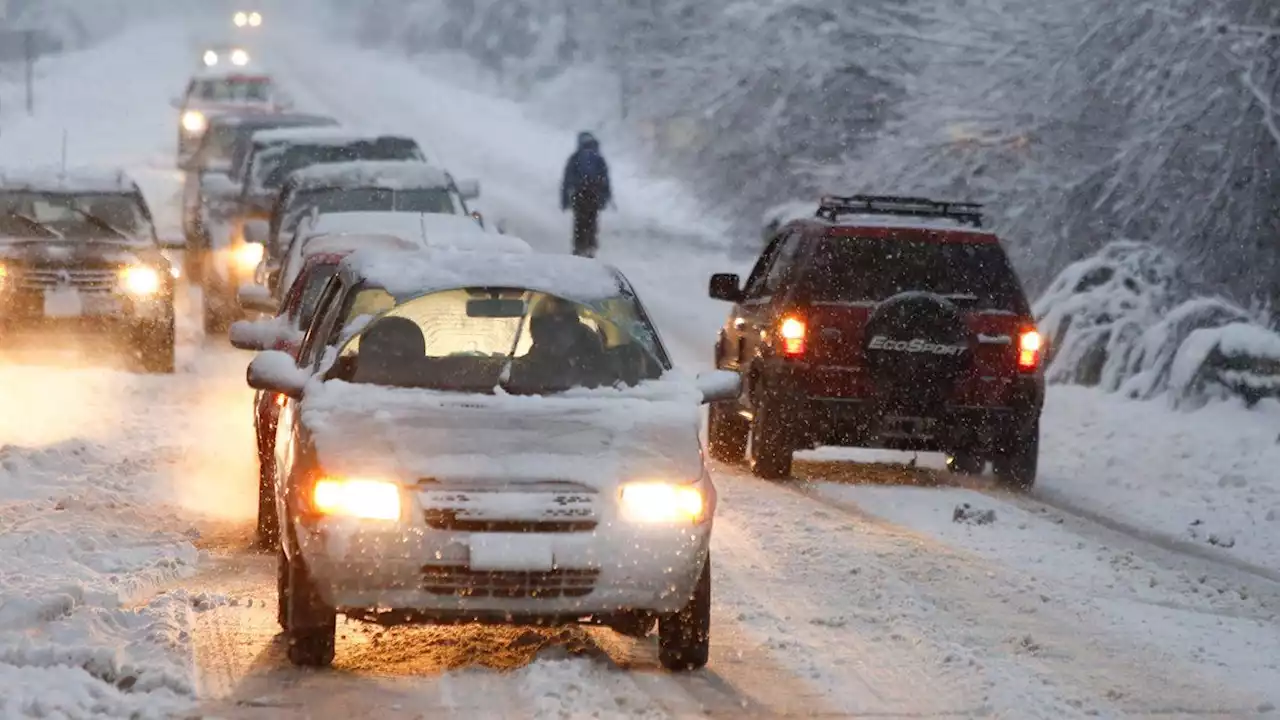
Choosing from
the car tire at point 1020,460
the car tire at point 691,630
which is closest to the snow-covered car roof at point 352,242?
the car tire at point 1020,460

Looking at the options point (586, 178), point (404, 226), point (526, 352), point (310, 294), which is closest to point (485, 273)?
point (526, 352)

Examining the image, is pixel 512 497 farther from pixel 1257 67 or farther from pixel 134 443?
pixel 1257 67

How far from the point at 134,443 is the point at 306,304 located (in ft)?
12.5

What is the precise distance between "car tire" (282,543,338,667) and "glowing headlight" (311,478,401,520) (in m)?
0.29

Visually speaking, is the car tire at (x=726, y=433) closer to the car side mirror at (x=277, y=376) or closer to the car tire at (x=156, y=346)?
the car tire at (x=156, y=346)

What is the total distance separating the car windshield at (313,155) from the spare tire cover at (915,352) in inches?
456

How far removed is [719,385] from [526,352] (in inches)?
30.9

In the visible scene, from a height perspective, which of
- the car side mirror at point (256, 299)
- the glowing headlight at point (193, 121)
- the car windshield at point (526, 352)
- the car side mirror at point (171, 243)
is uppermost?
the car windshield at point (526, 352)

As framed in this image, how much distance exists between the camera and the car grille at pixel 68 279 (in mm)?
19281

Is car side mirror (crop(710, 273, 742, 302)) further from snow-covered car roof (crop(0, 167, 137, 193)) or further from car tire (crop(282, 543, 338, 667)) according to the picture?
snow-covered car roof (crop(0, 167, 137, 193))

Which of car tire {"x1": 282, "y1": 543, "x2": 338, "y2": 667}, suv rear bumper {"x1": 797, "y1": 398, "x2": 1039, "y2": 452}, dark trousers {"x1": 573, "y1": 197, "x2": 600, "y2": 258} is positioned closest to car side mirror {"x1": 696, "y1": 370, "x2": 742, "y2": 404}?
car tire {"x1": 282, "y1": 543, "x2": 338, "y2": 667}

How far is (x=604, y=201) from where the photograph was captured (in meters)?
29.7

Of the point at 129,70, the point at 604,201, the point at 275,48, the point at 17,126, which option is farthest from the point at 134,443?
Answer: the point at 275,48

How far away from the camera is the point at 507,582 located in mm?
7535
